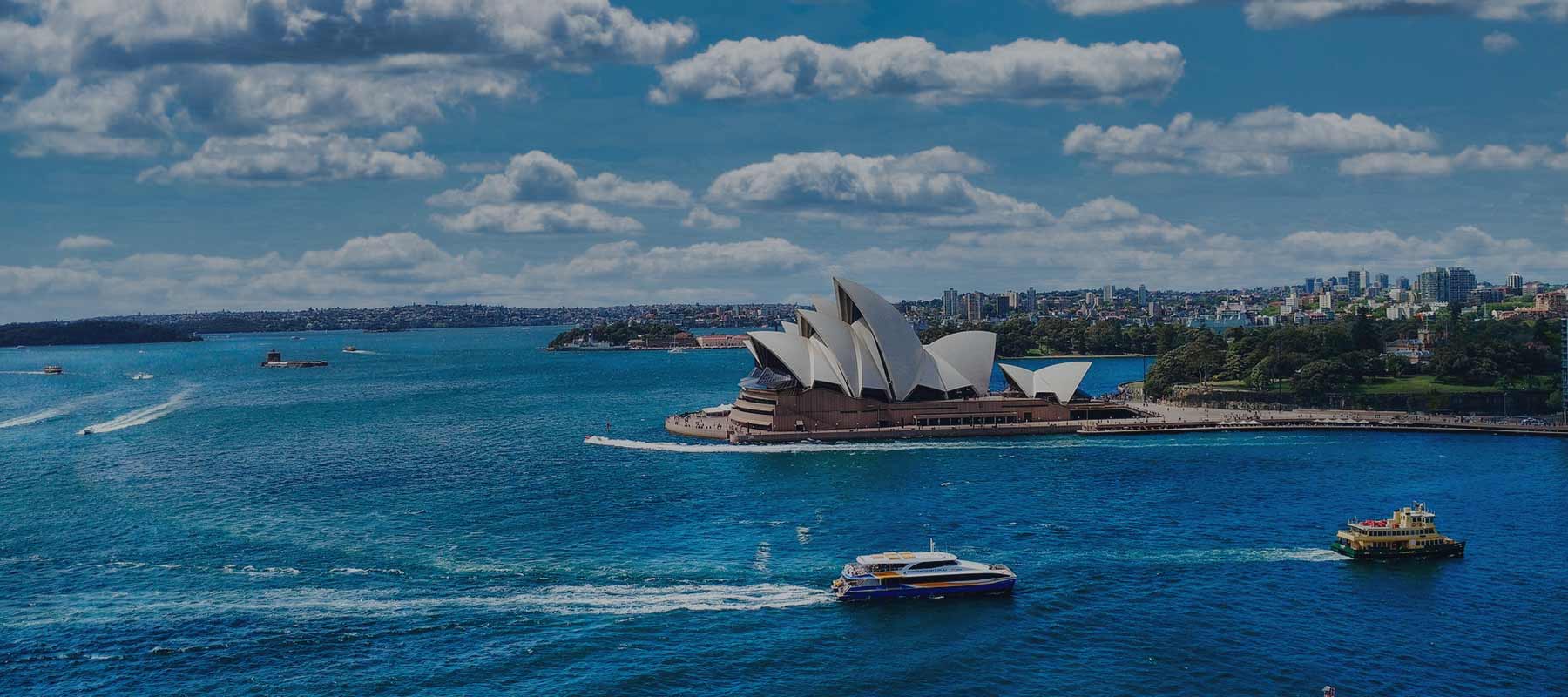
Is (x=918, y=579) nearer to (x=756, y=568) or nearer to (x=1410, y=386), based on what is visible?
(x=756, y=568)

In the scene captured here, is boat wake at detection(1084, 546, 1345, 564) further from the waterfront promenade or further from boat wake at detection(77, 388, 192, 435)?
boat wake at detection(77, 388, 192, 435)

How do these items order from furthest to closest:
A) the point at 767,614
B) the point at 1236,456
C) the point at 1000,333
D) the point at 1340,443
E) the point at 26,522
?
the point at 1000,333, the point at 1340,443, the point at 1236,456, the point at 26,522, the point at 767,614

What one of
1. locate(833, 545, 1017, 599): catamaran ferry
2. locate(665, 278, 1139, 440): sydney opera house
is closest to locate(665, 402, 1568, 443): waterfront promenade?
locate(665, 278, 1139, 440): sydney opera house

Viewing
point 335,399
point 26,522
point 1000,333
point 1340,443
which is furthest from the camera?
point 1000,333

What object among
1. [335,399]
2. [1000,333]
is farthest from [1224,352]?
[335,399]

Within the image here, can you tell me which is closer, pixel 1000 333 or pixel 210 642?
pixel 210 642

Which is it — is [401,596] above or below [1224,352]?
below

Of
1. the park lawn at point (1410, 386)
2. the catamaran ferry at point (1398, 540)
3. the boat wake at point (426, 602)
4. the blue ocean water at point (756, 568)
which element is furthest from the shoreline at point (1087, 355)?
the boat wake at point (426, 602)

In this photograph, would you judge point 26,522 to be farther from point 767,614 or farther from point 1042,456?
point 1042,456
